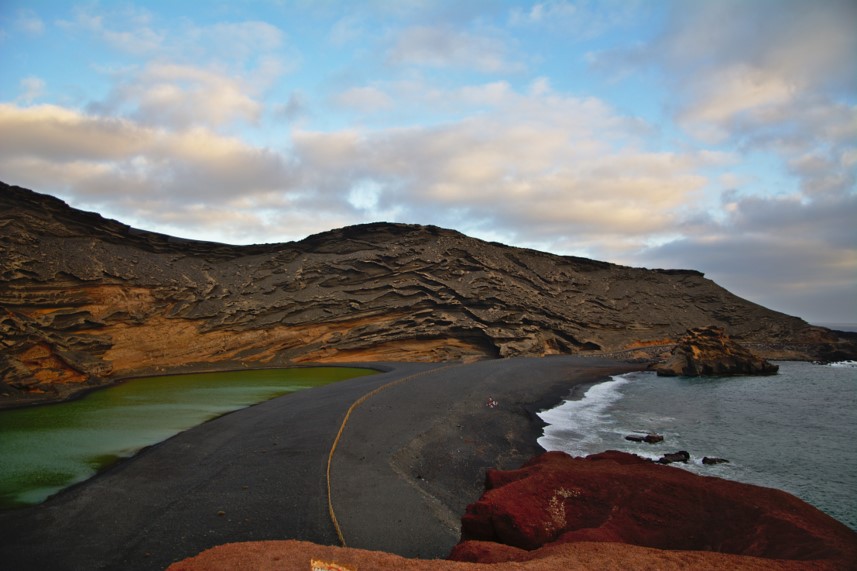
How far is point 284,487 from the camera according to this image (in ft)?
A: 37.9

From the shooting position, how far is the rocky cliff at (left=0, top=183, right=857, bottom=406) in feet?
105

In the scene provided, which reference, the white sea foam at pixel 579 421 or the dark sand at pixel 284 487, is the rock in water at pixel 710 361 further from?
the dark sand at pixel 284 487

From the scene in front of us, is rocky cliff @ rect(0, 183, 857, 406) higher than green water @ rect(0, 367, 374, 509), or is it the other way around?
rocky cliff @ rect(0, 183, 857, 406)

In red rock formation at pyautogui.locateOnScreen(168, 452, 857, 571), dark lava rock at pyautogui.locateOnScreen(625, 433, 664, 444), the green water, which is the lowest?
the green water

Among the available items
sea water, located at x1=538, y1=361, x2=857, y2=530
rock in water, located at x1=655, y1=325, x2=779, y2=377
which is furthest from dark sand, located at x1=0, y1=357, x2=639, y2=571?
rock in water, located at x1=655, y1=325, x2=779, y2=377

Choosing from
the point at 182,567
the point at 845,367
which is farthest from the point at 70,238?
the point at 845,367

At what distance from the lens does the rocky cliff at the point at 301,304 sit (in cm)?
3216

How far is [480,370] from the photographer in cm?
3238

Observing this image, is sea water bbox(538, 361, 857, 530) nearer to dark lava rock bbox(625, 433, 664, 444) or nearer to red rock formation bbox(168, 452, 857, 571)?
dark lava rock bbox(625, 433, 664, 444)

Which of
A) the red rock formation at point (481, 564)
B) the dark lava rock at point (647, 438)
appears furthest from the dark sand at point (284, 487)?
the dark lava rock at point (647, 438)

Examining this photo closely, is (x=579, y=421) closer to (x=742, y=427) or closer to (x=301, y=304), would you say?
(x=742, y=427)

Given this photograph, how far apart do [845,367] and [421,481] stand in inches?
1850

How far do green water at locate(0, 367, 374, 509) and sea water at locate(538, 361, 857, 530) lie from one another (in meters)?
13.7

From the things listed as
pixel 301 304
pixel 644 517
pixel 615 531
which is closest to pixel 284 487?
pixel 615 531
